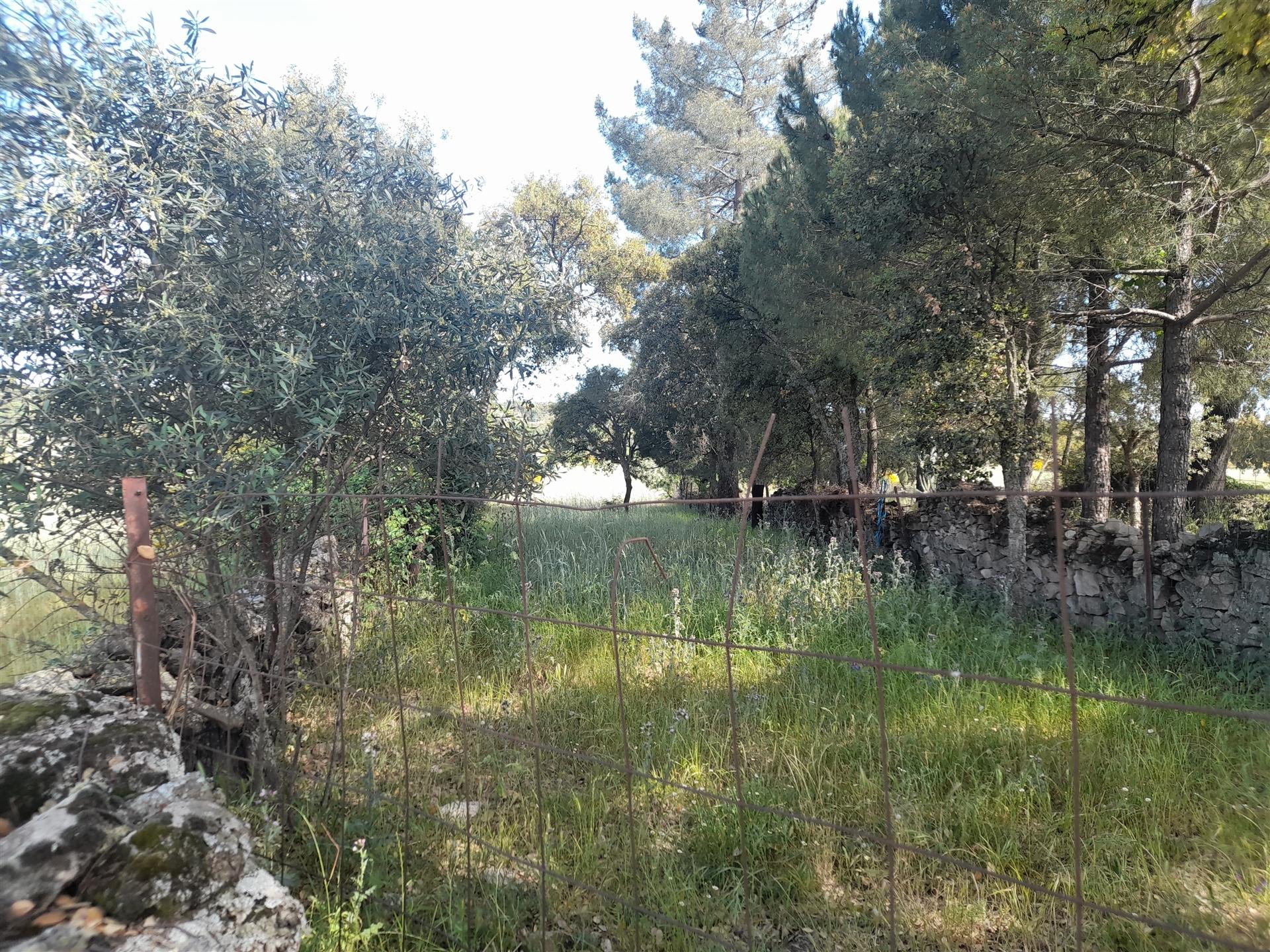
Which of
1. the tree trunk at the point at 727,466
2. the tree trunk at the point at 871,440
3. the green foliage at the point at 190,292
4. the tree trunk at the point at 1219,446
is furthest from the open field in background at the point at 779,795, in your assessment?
the tree trunk at the point at 727,466

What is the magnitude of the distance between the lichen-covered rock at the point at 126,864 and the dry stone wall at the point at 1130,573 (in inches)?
213

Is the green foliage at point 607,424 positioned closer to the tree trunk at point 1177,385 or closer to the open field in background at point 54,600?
the tree trunk at point 1177,385

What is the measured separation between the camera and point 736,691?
14.5ft

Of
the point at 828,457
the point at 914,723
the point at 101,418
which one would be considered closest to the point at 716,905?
the point at 914,723

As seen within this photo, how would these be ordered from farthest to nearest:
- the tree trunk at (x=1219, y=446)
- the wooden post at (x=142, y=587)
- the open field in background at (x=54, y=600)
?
the tree trunk at (x=1219, y=446), the open field in background at (x=54, y=600), the wooden post at (x=142, y=587)

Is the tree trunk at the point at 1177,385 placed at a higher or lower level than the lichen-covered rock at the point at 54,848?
higher

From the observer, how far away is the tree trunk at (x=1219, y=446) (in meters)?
11.0

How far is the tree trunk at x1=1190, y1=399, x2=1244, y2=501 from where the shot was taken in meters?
11.0

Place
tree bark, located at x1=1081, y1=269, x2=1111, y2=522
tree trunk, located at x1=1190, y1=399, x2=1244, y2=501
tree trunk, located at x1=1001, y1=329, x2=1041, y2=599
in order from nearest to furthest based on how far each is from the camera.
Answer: tree trunk, located at x1=1001, y1=329, x2=1041, y2=599 < tree bark, located at x1=1081, y1=269, x2=1111, y2=522 < tree trunk, located at x1=1190, y1=399, x2=1244, y2=501

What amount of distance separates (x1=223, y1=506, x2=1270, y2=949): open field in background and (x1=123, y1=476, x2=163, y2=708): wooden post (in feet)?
2.66

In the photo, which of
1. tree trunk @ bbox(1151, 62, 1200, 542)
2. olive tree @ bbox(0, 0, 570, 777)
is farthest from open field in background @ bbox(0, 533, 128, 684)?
Answer: tree trunk @ bbox(1151, 62, 1200, 542)

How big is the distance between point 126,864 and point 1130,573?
718cm

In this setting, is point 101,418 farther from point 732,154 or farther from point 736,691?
point 732,154

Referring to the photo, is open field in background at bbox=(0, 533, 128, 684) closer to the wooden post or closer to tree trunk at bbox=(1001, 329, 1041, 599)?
the wooden post
